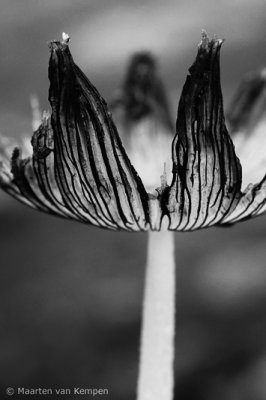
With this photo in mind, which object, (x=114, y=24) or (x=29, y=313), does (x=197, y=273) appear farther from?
(x=114, y=24)

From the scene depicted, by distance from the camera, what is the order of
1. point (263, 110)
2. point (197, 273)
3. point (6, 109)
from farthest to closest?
point (6, 109) < point (197, 273) < point (263, 110)

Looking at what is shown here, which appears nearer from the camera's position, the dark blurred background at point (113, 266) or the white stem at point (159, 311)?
the white stem at point (159, 311)

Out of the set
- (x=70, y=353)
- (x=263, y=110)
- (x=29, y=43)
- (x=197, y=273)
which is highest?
(x=29, y=43)

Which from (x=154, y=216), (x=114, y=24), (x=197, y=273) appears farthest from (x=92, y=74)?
(x=154, y=216)

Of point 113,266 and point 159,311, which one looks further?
point 113,266

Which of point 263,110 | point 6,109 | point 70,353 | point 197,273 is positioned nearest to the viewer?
point 263,110
